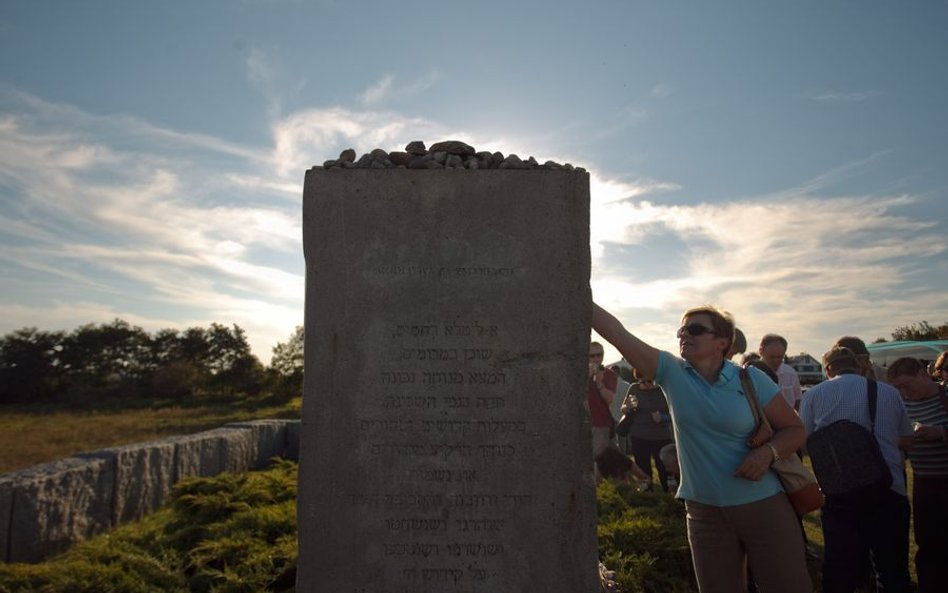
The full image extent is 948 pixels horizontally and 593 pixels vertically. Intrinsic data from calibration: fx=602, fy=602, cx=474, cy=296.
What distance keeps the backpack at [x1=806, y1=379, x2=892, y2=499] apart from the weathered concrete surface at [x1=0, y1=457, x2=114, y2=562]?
6469 millimetres

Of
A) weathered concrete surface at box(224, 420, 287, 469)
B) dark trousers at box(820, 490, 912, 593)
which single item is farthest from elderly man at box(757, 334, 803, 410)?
weathered concrete surface at box(224, 420, 287, 469)

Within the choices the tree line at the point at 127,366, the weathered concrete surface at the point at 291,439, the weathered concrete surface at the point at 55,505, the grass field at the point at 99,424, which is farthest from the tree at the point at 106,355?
the weathered concrete surface at the point at 55,505

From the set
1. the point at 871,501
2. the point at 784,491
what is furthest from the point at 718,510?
the point at 871,501

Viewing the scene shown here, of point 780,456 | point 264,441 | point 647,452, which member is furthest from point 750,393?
point 264,441

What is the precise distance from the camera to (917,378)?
16.0 ft

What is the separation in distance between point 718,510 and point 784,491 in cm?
34

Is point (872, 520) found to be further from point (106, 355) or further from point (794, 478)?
point (106, 355)

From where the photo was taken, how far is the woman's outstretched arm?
3240 mm

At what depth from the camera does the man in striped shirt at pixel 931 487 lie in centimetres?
451

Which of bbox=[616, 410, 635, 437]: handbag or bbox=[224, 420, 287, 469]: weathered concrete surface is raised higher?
bbox=[616, 410, 635, 437]: handbag

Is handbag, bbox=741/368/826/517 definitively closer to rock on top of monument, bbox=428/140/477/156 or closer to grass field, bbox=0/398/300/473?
rock on top of monument, bbox=428/140/477/156

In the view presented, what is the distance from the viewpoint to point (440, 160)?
10.0 feet

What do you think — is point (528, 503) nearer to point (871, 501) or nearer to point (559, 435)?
point (559, 435)

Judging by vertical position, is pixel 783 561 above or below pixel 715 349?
below
